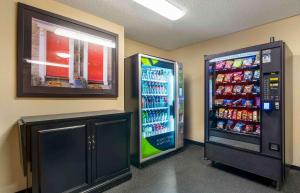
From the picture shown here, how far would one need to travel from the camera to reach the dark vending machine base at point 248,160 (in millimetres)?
2203

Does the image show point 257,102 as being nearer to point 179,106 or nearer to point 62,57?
point 179,106

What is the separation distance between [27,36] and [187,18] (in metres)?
2.33

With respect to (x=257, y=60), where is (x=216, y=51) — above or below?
above

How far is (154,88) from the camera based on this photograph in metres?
3.30

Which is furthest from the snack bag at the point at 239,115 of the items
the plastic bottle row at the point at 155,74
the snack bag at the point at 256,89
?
the plastic bottle row at the point at 155,74

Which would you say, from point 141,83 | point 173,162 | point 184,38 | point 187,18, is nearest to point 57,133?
point 141,83

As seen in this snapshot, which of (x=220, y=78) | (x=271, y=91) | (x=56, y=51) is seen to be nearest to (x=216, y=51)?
(x=220, y=78)

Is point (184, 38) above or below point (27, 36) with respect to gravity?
above

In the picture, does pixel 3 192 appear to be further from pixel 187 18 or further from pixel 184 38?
pixel 184 38

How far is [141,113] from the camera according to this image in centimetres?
290

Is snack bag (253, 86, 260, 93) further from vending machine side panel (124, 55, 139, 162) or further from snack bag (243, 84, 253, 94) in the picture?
vending machine side panel (124, 55, 139, 162)

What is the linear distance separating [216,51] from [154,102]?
1869 mm

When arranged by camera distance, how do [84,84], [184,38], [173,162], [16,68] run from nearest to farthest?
[16,68], [84,84], [173,162], [184,38]

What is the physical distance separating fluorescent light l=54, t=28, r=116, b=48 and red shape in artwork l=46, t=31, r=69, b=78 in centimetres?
7
